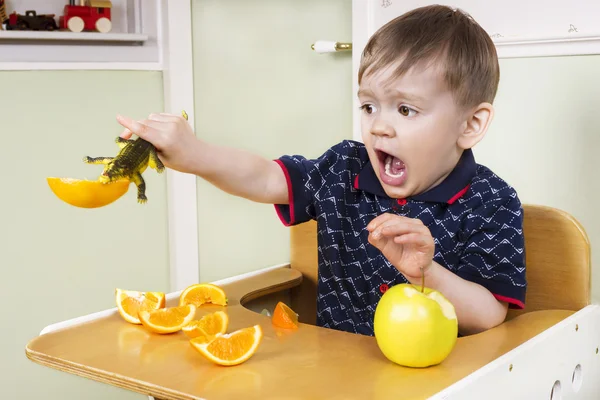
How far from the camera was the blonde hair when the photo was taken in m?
1.02

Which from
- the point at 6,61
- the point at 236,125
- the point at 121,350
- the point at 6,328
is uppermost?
the point at 6,61

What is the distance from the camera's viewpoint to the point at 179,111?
1914 mm

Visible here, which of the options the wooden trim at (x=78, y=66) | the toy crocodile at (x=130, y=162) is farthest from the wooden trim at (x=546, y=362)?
the wooden trim at (x=78, y=66)

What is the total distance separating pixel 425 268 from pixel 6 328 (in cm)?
113

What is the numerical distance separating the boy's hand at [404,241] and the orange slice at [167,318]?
24cm

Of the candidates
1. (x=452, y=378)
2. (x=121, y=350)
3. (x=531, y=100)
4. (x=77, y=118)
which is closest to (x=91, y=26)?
(x=77, y=118)

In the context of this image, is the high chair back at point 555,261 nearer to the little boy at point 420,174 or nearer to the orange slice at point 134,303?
the little boy at point 420,174

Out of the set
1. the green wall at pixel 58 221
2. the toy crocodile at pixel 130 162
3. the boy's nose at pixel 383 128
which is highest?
the boy's nose at pixel 383 128

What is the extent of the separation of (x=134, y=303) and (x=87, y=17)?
0.98m

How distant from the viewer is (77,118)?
1802 millimetres

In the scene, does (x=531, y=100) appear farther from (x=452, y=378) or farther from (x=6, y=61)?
(x=6, y=61)

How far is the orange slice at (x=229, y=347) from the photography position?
2.76 feet

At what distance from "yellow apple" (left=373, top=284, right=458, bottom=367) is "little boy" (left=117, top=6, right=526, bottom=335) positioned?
3.9 inches

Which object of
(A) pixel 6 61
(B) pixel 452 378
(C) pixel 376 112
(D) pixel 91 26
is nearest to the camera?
(B) pixel 452 378
